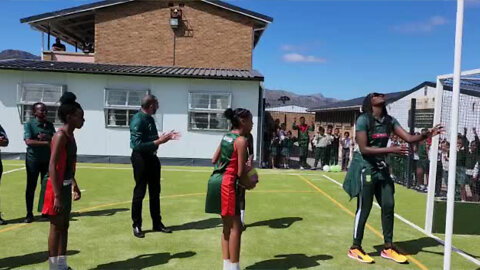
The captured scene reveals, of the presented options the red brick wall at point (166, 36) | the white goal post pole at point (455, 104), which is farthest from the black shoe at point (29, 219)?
the red brick wall at point (166, 36)

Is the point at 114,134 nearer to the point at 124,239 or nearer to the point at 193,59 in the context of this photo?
the point at 193,59

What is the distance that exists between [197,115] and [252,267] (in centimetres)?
1093

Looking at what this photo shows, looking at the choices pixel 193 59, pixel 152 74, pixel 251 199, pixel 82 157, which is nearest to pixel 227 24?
pixel 193 59

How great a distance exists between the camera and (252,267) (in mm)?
4629

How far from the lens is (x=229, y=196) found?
4016 mm

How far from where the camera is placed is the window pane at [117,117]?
594 inches

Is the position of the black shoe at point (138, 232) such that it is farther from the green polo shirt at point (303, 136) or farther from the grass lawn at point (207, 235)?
the green polo shirt at point (303, 136)

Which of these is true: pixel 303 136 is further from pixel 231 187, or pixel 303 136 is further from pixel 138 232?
pixel 231 187

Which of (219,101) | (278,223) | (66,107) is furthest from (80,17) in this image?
(66,107)

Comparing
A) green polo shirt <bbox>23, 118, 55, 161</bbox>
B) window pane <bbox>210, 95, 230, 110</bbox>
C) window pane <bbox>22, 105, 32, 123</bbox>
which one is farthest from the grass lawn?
window pane <bbox>22, 105, 32, 123</bbox>

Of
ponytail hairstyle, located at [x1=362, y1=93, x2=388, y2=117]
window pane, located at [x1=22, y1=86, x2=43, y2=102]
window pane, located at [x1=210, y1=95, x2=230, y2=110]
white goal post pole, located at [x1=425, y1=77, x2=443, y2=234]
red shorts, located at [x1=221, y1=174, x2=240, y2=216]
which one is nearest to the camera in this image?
red shorts, located at [x1=221, y1=174, x2=240, y2=216]

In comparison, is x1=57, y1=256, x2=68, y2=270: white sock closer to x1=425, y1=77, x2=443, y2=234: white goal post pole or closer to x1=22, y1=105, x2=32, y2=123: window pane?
x1=425, y1=77, x2=443, y2=234: white goal post pole

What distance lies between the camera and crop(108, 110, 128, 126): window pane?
1509cm

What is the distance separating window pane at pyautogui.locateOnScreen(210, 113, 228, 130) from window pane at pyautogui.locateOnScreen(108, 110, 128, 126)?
11.2 feet
